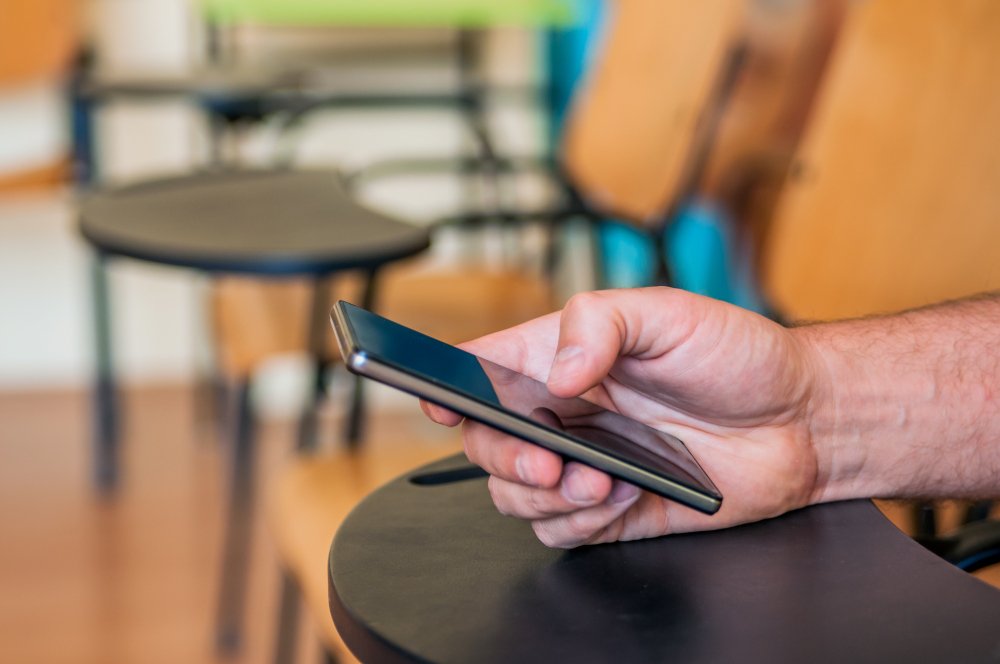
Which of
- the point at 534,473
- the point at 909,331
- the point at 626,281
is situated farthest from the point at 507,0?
the point at 534,473

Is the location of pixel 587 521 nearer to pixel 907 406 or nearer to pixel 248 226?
pixel 907 406

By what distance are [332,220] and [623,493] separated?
2.77ft

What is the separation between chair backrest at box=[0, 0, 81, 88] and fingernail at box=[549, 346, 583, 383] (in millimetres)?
2836

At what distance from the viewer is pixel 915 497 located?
2.24ft

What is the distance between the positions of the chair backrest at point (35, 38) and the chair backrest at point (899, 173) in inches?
89.9

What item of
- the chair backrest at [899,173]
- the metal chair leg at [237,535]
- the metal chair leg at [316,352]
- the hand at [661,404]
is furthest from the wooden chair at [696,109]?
the hand at [661,404]

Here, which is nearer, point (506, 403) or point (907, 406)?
point (506, 403)

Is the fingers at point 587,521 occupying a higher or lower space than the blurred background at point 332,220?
higher

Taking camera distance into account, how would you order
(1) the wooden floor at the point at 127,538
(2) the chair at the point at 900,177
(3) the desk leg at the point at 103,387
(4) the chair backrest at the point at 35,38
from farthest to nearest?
(4) the chair backrest at the point at 35,38 → (3) the desk leg at the point at 103,387 → (1) the wooden floor at the point at 127,538 → (2) the chair at the point at 900,177

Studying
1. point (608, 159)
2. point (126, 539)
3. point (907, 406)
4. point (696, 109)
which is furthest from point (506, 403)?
point (126, 539)

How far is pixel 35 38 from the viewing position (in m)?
3.06

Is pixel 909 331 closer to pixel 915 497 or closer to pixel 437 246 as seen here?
pixel 915 497

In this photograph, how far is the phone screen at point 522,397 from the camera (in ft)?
1.60

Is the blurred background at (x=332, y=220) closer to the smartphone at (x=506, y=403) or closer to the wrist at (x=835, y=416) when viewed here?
the wrist at (x=835, y=416)
